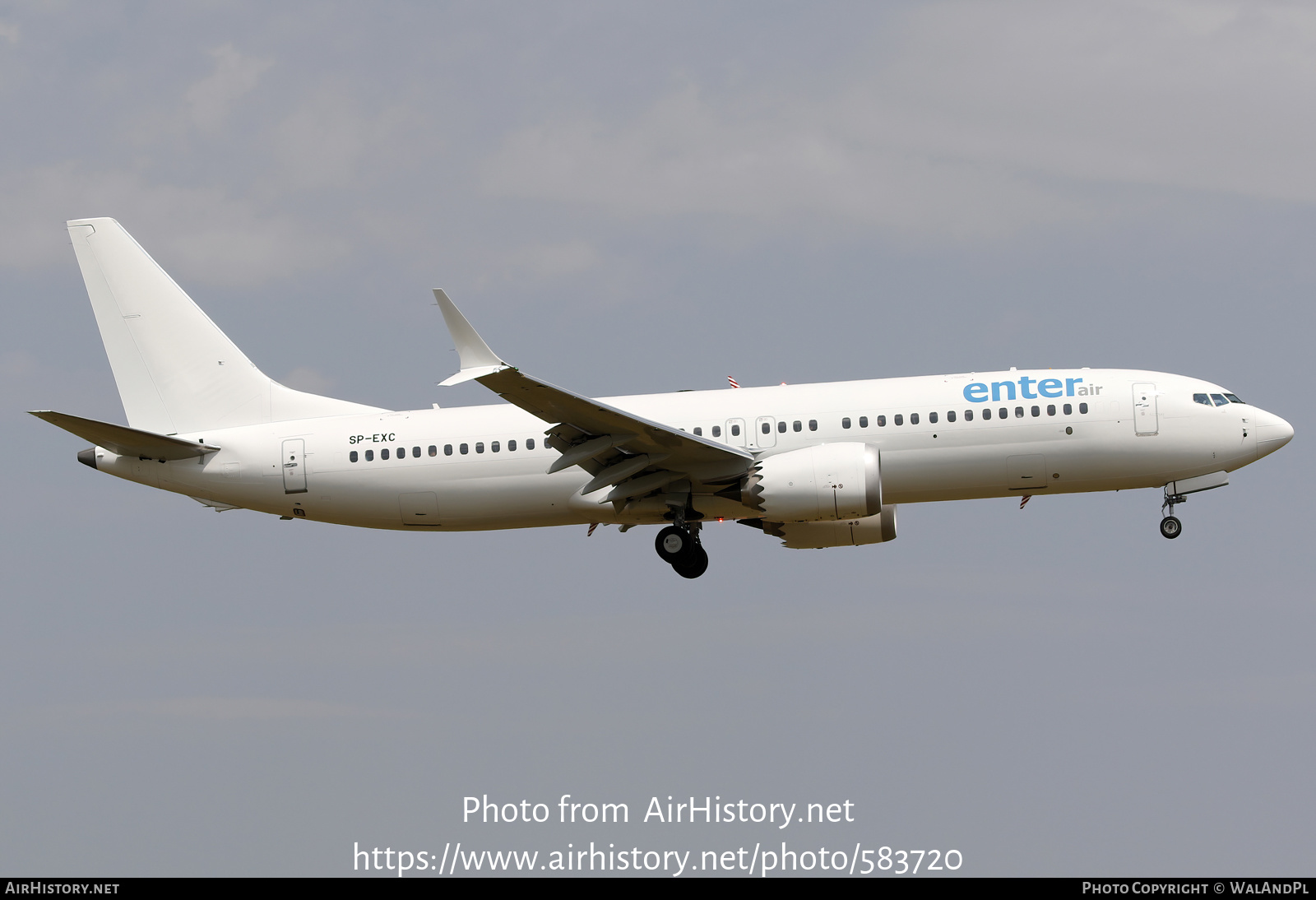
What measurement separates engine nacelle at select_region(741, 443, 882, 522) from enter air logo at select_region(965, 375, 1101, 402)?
2.91m

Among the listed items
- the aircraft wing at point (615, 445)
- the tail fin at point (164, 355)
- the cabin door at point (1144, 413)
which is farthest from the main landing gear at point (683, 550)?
the cabin door at point (1144, 413)

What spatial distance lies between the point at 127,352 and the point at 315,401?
5491 mm

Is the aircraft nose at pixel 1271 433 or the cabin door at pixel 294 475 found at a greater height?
the aircraft nose at pixel 1271 433

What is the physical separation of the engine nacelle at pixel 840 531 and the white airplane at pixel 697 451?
0.30ft

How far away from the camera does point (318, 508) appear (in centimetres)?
3444

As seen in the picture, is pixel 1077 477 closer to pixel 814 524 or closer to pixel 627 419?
pixel 814 524

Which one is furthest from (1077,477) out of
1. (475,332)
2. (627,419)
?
(475,332)

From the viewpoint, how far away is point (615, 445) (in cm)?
3141

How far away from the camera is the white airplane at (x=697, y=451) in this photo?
3158 cm

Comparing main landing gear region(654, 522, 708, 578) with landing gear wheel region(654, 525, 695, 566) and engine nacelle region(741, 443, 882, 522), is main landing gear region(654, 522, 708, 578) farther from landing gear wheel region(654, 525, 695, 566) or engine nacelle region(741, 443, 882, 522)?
engine nacelle region(741, 443, 882, 522)

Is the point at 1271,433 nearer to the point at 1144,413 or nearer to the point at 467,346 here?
the point at 1144,413

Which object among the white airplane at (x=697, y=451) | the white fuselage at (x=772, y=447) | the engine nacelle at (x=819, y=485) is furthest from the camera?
the white fuselage at (x=772, y=447)

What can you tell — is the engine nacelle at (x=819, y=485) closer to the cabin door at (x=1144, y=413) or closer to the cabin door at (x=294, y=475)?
the cabin door at (x=1144, y=413)

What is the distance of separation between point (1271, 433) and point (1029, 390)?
→ 5971 mm
